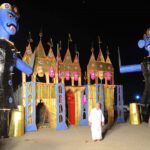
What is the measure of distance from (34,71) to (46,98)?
1.32 metres

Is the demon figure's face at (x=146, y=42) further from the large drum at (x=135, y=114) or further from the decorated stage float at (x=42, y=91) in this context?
the large drum at (x=135, y=114)

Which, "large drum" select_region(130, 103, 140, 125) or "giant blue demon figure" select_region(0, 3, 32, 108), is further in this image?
"large drum" select_region(130, 103, 140, 125)

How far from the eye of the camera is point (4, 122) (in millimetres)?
8492

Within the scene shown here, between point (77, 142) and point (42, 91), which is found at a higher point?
point (42, 91)

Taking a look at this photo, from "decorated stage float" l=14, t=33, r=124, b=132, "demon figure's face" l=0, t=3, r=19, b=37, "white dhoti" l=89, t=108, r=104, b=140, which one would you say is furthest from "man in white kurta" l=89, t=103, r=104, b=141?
"demon figure's face" l=0, t=3, r=19, b=37

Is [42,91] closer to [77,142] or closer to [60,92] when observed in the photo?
[60,92]

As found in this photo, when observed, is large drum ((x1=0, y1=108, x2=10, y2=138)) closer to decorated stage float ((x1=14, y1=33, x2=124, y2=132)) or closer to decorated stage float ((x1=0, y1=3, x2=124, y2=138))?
decorated stage float ((x1=0, y1=3, x2=124, y2=138))

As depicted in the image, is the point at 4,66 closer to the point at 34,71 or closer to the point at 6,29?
the point at 6,29

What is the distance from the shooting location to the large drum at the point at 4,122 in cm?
841

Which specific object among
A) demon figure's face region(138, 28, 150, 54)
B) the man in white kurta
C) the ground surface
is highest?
demon figure's face region(138, 28, 150, 54)

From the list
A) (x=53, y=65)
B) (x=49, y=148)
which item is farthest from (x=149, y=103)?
(x=49, y=148)

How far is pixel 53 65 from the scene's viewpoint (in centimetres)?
1168

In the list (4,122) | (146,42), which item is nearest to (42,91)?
(4,122)

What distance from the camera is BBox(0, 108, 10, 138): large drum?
27.6 feet
